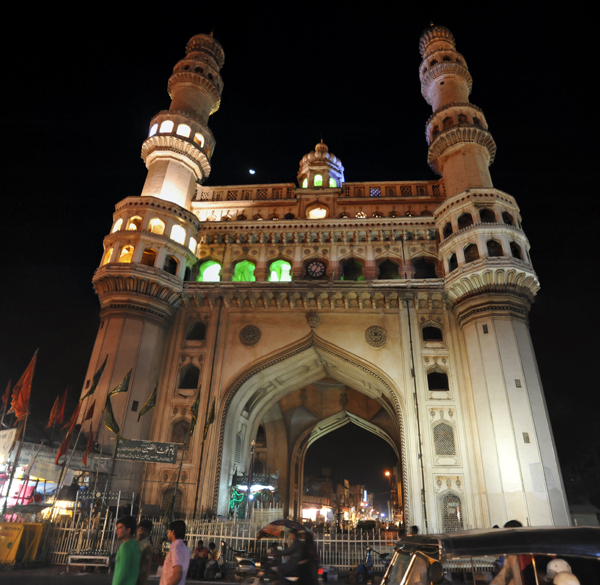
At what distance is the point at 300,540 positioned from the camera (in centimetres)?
535

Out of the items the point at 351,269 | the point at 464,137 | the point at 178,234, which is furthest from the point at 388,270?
the point at 178,234

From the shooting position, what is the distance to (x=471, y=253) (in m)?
21.1

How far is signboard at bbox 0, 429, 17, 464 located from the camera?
15.2 meters

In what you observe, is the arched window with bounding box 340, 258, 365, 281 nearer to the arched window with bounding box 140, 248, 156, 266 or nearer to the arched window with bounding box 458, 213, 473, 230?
the arched window with bounding box 458, 213, 473, 230

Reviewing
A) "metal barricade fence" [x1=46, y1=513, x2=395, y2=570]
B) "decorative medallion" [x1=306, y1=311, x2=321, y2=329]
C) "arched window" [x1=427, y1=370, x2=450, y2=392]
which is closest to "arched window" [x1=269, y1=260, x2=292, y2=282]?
"decorative medallion" [x1=306, y1=311, x2=321, y2=329]

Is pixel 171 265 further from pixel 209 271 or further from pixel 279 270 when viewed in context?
pixel 279 270

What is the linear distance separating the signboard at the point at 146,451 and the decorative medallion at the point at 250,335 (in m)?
6.80

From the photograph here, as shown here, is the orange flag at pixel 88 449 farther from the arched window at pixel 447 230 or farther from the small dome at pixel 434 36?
the small dome at pixel 434 36

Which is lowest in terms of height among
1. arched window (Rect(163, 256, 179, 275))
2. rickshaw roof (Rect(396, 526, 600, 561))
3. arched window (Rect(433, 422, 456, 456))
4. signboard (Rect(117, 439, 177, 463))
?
rickshaw roof (Rect(396, 526, 600, 561))

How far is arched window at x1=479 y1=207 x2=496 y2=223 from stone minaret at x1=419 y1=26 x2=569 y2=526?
0.17 ft

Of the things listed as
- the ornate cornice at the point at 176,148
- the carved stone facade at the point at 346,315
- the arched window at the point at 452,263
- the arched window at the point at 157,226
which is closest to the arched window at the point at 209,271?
the carved stone facade at the point at 346,315

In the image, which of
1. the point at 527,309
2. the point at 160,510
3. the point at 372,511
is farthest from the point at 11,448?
the point at 372,511

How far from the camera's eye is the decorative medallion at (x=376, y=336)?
68.6 ft

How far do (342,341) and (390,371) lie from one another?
2596 millimetres
